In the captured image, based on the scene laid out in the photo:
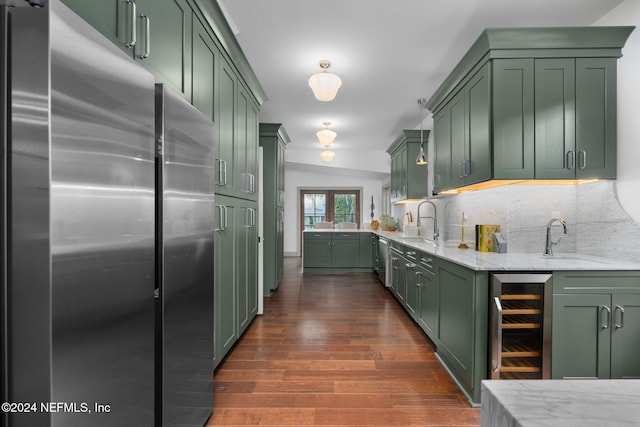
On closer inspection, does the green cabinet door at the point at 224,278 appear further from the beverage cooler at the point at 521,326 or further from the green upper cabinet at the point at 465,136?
the green upper cabinet at the point at 465,136

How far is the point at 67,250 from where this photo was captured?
79 cm

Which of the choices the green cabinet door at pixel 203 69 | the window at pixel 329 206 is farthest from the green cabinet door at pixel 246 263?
the window at pixel 329 206

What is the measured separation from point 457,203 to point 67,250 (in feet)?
12.9

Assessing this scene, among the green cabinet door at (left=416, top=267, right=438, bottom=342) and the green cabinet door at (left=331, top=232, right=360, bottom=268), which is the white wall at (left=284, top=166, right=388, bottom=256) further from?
the green cabinet door at (left=416, top=267, right=438, bottom=342)

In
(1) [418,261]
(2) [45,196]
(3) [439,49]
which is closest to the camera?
(2) [45,196]

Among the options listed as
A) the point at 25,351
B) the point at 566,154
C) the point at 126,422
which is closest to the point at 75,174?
the point at 25,351

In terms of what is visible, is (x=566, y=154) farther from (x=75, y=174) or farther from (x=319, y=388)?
(x=75, y=174)

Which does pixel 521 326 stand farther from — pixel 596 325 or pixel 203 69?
pixel 203 69

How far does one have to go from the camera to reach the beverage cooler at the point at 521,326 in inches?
78.2

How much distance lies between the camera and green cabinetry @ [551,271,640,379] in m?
1.96

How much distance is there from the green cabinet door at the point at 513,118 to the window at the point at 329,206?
22.7 ft

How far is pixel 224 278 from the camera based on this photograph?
2.45 metres

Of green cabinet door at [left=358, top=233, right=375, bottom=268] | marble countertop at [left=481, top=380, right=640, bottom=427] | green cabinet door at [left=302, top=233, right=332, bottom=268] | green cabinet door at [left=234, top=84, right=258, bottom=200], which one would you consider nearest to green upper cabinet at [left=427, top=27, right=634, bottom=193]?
green cabinet door at [left=234, top=84, right=258, bottom=200]

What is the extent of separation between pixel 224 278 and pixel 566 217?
111 inches
